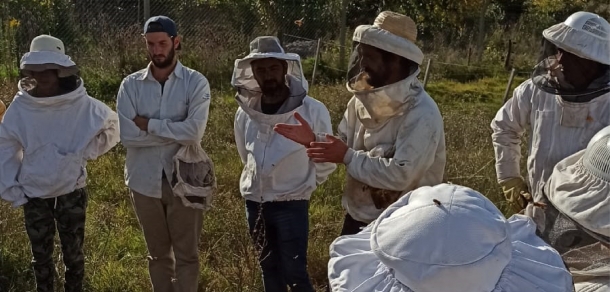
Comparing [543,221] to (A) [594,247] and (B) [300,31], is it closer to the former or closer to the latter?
(A) [594,247]

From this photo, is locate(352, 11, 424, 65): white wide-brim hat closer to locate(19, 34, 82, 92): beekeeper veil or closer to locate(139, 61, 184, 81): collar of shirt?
locate(139, 61, 184, 81): collar of shirt

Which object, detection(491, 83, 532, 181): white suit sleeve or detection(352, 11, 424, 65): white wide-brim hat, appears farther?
detection(491, 83, 532, 181): white suit sleeve

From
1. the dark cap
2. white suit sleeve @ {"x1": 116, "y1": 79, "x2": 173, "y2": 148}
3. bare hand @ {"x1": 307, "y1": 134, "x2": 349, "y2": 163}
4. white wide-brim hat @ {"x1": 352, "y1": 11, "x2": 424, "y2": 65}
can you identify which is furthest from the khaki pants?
white wide-brim hat @ {"x1": 352, "y1": 11, "x2": 424, "y2": 65}

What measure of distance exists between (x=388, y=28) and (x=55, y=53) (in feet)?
5.62

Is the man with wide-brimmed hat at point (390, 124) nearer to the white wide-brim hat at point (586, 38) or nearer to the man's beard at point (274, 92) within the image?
the man's beard at point (274, 92)

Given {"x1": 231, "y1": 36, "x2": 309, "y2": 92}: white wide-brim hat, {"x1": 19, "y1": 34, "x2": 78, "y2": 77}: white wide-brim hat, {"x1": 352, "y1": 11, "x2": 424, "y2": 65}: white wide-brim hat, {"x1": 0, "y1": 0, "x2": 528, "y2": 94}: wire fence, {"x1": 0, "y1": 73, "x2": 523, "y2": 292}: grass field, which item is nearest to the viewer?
{"x1": 352, "y1": 11, "x2": 424, "y2": 65}: white wide-brim hat

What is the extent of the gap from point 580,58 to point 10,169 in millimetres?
2754

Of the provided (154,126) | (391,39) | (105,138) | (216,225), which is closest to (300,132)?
(391,39)

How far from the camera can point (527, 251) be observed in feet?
4.44

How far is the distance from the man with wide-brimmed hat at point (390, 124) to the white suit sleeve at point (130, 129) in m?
0.87

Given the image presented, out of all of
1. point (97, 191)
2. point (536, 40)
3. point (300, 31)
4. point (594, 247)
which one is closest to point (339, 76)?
point (300, 31)

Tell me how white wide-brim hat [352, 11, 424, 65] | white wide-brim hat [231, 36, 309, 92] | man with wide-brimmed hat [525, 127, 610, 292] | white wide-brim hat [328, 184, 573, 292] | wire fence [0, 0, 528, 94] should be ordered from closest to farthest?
white wide-brim hat [328, 184, 573, 292] < man with wide-brimmed hat [525, 127, 610, 292] < white wide-brim hat [352, 11, 424, 65] < white wide-brim hat [231, 36, 309, 92] < wire fence [0, 0, 528, 94]

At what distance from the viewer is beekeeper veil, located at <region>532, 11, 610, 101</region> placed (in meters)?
2.50

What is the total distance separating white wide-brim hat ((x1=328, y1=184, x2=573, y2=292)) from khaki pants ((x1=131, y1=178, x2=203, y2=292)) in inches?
74.3
